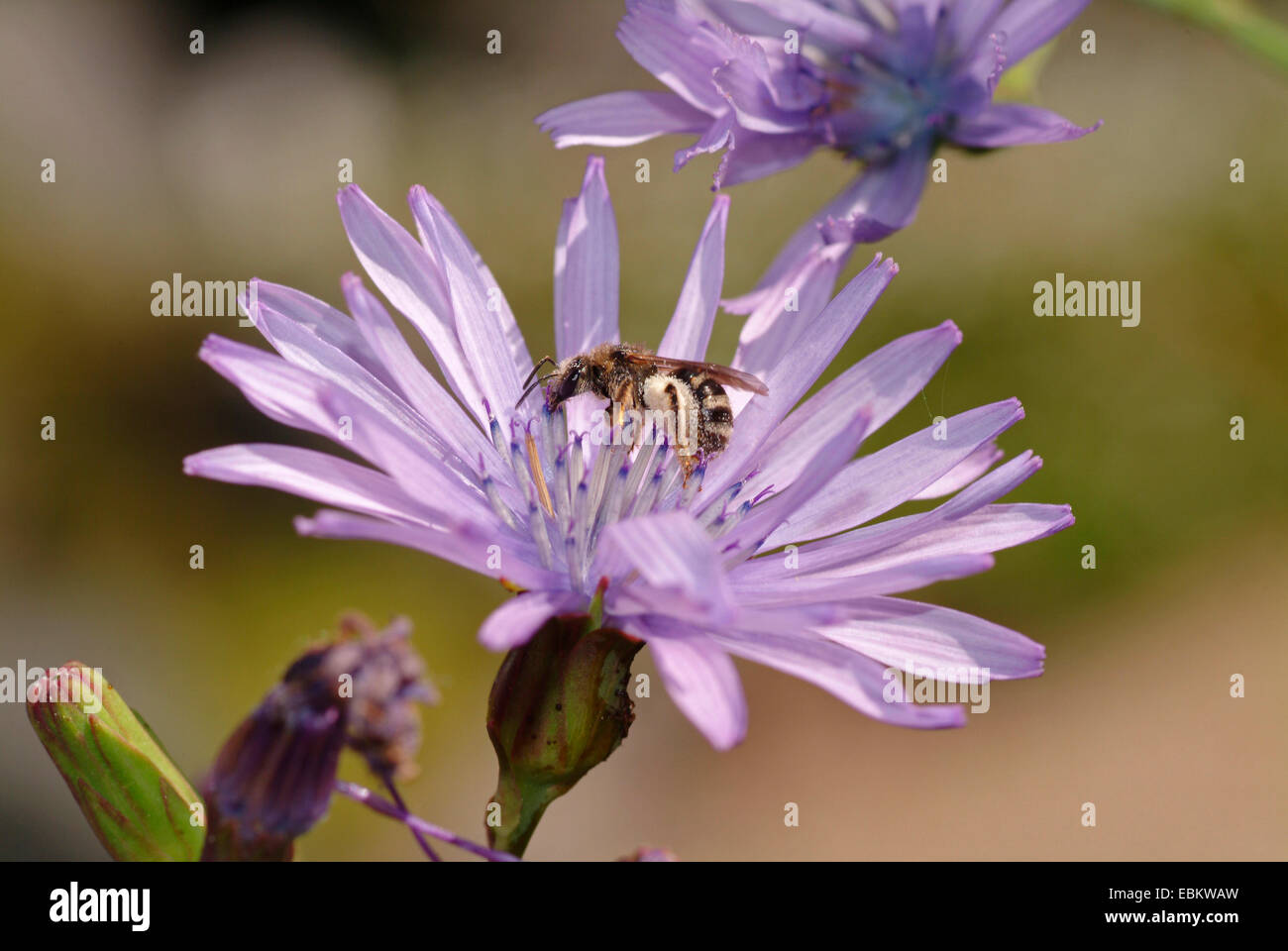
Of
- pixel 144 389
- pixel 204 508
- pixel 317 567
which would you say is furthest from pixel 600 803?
pixel 144 389

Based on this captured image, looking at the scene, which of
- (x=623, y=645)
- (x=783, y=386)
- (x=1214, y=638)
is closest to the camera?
(x=623, y=645)

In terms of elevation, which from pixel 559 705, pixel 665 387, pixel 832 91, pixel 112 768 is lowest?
pixel 112 768

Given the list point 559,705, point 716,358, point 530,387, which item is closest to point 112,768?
point 559,705

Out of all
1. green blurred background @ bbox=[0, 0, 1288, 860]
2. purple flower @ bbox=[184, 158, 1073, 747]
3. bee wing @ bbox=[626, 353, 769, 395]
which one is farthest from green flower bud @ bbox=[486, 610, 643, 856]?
green blurred background @ bbox=[0, 0, 1288, 860]

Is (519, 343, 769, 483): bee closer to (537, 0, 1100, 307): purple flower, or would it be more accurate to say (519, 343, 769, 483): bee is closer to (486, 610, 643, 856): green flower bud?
(537, 0, 1100, 307): purple flower

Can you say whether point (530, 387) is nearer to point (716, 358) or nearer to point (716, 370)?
point (716, 370)
